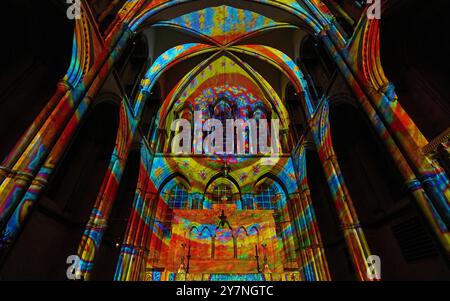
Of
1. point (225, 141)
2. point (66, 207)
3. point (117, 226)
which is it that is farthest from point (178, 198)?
point (66, 207)

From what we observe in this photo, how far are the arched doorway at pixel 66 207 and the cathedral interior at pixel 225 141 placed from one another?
54 millimetres

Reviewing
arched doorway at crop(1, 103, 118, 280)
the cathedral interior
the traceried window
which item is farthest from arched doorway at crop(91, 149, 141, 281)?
the traceried window

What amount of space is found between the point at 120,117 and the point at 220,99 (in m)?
8.60

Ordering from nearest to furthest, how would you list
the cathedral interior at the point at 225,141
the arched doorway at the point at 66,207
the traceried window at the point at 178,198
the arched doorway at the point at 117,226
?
1. the cathedral interior at the point at 225,141
2. the arched doorway at the point at 66,207
3. the arched doorway at the point at 117,226
4. the traceried window at the point at 178,198

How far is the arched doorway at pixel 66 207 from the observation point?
5.74 meters

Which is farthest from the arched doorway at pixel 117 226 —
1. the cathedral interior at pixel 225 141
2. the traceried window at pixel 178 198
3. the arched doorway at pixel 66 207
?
the traceried window at pixel 178 198

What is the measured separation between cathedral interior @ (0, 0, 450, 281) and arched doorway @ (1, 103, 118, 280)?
0.05 meters

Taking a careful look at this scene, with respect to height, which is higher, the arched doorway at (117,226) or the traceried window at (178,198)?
the traceried window at (178,198)

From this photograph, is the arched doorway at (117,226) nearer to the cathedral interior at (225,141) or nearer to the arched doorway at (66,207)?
the cathedral interior at (225,141)

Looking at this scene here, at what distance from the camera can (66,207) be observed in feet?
23.7

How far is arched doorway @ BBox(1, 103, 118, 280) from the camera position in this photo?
5.74m

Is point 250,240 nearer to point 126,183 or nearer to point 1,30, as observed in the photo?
point 126,183

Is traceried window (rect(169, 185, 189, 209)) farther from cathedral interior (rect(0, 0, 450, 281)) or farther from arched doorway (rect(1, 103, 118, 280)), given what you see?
arched doorway (rect(1, 103, 118, 280))

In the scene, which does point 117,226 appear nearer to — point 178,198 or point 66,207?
point 66,207
